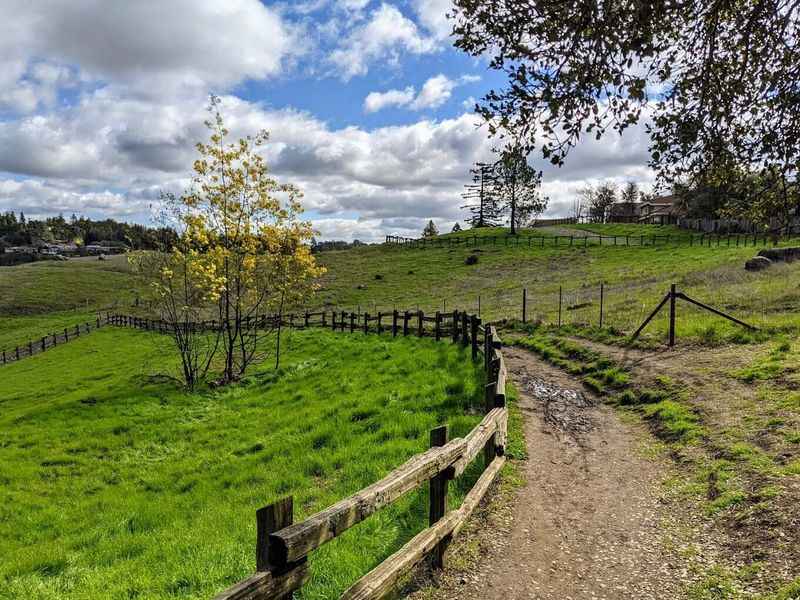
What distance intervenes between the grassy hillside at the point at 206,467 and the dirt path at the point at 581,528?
1.09 metres

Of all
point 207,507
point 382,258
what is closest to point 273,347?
point 207,507

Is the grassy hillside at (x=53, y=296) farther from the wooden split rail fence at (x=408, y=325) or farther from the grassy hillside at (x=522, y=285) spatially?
the wooden split rail fence at (x=408, y=325)

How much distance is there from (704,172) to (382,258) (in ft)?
236

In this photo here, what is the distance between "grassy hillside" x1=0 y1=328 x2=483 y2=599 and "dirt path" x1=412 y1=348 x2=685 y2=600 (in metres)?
1.09

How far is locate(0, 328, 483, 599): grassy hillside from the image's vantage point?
597cm

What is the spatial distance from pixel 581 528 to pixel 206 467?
8057 mm

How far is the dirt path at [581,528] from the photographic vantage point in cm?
493

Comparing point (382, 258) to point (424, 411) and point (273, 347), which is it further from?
point (424, 411)

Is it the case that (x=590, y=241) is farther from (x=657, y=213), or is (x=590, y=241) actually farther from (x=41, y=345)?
(x=41, y=345)

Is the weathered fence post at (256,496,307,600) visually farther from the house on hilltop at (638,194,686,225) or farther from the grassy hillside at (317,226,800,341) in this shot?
the house on hilltop at (638,194,686,225)

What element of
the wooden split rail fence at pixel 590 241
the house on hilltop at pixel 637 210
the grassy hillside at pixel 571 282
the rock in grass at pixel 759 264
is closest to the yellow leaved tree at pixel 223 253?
the grassy hillside at pixel 571 282

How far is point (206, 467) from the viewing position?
10.8 metres

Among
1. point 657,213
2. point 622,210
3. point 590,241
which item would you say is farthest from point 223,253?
point 622,210

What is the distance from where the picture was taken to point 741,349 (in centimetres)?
1324
